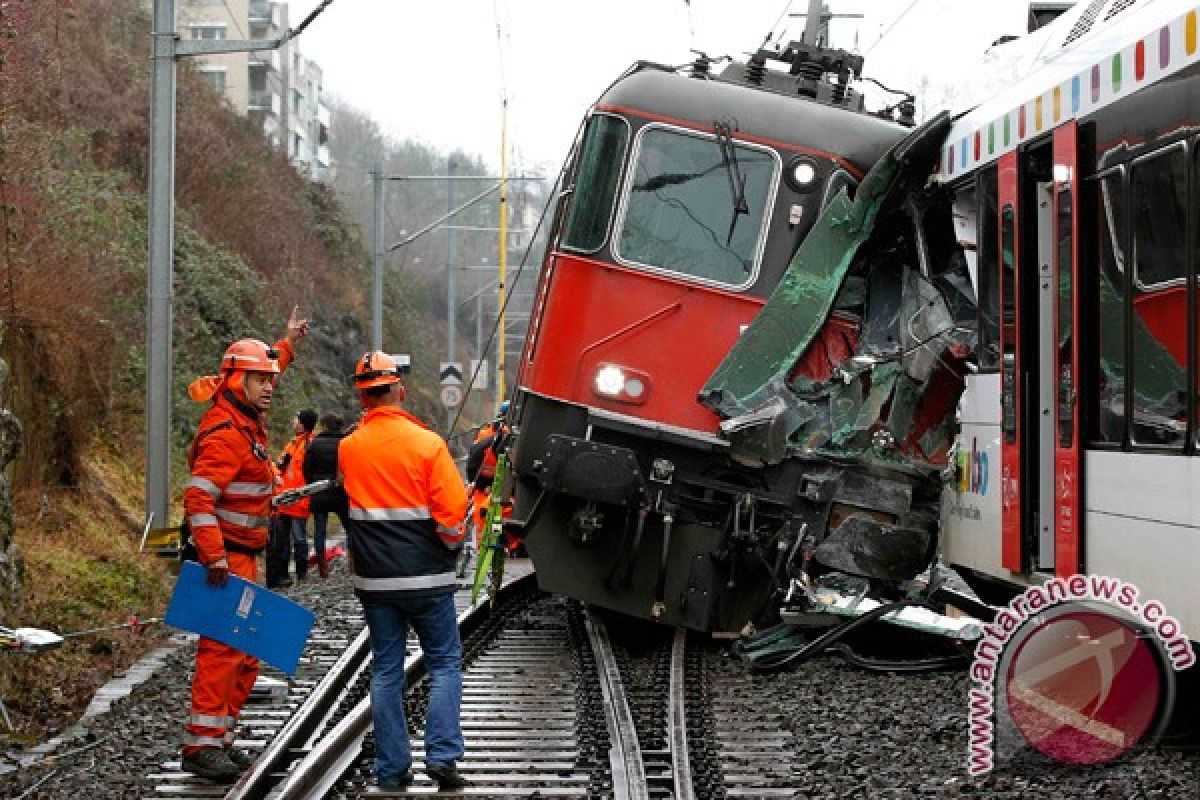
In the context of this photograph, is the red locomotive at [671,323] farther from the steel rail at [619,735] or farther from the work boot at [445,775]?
the work boot at [445,775]

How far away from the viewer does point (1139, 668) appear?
7742 millimetres

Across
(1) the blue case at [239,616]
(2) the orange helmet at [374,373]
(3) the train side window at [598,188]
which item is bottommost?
(1) the blue case at [239,616]

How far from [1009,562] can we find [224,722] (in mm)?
4023

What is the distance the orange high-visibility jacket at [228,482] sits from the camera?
8203mm

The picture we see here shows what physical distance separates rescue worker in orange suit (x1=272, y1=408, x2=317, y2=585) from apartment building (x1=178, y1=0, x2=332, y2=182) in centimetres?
4204

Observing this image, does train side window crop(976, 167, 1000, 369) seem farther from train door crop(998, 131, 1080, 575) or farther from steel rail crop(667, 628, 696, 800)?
steel rail crop(667, 628, 696, 800)

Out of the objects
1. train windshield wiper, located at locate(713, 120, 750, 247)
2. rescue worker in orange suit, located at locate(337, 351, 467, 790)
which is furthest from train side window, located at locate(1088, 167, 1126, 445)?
train windshield wiper, located at locate(713, 120, 750, 247)

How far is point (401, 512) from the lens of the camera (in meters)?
7.78

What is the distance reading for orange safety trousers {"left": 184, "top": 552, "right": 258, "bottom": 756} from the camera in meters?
8.18

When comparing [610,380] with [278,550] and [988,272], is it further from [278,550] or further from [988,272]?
[278,550]

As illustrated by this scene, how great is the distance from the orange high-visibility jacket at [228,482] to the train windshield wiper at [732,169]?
4036 mm

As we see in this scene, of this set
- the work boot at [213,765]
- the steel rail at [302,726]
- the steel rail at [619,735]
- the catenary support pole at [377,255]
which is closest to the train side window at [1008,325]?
the steel rail at [619,735]

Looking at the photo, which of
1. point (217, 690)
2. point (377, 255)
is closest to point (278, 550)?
point (217, 690)

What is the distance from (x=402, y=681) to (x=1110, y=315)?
11.8ft
